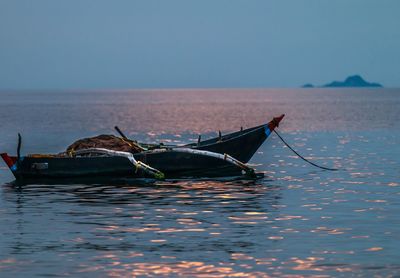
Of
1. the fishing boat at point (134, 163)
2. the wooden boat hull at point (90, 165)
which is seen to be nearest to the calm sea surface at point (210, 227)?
the fishing boat at point (134, 163)

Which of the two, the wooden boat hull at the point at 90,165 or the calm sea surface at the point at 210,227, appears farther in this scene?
the wooden boat hull at the point at 90,165

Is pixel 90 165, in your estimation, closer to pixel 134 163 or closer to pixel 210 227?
pixel 134 163

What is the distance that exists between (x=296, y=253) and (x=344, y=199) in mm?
10169

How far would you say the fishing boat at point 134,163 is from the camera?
3469cm

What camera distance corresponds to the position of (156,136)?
79750 mm

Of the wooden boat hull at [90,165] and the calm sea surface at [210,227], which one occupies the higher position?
the wooden boat hull at [90,165]

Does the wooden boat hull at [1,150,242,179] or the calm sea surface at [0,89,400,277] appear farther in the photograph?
the wooden boat hull at [1,150,242,179]

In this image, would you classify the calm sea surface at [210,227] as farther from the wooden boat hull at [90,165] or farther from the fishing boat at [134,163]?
the wooden boat hull at [90,165]

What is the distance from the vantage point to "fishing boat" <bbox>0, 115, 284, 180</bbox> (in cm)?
3469

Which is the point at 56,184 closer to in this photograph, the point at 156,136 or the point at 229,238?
the point at 229,238

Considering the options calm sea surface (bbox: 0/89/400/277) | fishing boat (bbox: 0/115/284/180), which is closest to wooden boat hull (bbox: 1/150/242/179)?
fishing boat (bbox: 0/115/284/180)

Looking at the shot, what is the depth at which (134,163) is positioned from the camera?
113ft

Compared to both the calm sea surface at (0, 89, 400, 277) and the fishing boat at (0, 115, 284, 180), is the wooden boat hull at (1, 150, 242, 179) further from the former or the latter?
the calm sea surface at (0, 89, 400, 277)

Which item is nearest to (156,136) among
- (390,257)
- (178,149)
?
(178,149)
